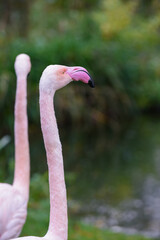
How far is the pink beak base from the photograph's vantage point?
1891mm

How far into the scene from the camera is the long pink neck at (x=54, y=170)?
2.00 meters

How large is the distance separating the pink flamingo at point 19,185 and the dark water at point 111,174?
88.0 inches

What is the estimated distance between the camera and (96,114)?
16828 millimetres

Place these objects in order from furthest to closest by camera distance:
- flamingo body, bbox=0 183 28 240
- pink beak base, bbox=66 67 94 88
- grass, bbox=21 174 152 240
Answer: grass, bbox=21 174 152 240
flamingo body, bbox=0 183 28 240
pink beak base, bbox=66 67 94 88

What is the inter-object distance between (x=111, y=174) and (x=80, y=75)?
8.30 meters

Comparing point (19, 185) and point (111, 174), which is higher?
point (111, 174)

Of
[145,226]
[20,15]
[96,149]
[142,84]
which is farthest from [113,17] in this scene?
[145,226]

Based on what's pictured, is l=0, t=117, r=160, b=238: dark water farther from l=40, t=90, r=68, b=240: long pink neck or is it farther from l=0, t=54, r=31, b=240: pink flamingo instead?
l=40, t=90, r=68, b=240: long pink neck

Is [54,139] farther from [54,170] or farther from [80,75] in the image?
[80,75]

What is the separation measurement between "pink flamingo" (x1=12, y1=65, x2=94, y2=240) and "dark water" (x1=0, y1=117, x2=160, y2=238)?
3420 millimetres

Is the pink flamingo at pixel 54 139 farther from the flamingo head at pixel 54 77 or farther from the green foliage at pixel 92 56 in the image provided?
the green foliage at pixel 92 56

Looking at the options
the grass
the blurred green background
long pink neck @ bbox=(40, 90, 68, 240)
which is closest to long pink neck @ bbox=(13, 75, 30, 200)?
long pink neck @ bbox=(40, 90, 68, 240)

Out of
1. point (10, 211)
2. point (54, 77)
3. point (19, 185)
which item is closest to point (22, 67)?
point (19, 185)

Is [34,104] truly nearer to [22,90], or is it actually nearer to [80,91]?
[80,91]
